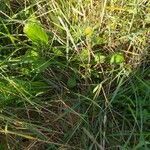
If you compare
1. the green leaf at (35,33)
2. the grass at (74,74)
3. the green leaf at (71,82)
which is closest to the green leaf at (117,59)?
the grass at (74,74)

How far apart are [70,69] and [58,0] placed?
363 mm

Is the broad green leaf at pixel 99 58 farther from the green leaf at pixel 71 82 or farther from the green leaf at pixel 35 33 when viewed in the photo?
the green leaf at pixel 35 33

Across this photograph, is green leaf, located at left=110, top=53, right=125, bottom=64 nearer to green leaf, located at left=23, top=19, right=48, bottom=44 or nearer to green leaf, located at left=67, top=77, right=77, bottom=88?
green leaf, located at left=67, top=77, right=77, bottom=88

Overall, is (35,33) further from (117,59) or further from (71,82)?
(117,59)

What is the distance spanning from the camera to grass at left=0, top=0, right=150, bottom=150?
174 centimetres

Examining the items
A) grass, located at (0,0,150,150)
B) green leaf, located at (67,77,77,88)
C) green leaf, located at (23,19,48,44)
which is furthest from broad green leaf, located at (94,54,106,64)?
green leaf, located at (23,19,48,44)

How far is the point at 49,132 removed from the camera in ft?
5.75

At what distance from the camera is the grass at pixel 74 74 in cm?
174

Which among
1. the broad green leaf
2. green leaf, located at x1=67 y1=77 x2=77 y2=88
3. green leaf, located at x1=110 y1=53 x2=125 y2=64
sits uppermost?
the broad green leaf

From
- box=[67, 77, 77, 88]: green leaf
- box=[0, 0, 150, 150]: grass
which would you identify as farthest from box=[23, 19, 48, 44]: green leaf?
box=[67, 77, 77, 88]: green leaf

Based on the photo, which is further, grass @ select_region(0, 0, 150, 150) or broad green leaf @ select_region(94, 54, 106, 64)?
broad green leaf @ select_region(94, 54, 106, 64)

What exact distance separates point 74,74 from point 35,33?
0.26m

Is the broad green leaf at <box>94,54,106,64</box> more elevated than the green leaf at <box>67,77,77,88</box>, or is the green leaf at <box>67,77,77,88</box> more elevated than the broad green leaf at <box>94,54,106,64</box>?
the broad green leaf at <box>94,54,106,64</box>

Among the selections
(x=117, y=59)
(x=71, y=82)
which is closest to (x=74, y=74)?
(x=71, y=82)
